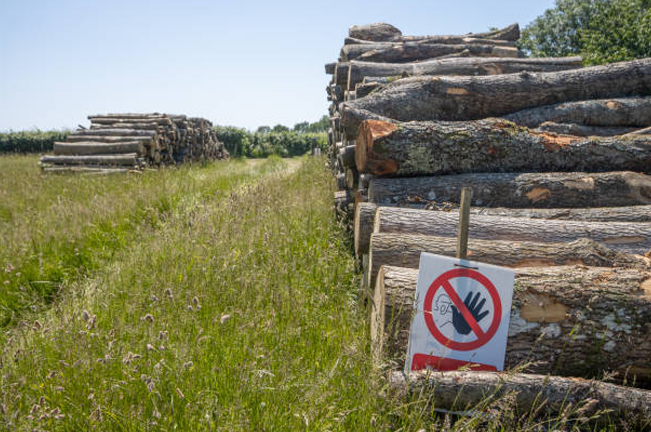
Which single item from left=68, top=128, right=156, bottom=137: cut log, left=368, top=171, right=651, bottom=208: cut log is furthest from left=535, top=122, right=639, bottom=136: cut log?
left=68, top=128, right=156, bottom=137: cut log

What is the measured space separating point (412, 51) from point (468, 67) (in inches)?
90.6

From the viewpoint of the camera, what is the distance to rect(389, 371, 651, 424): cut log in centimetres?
220

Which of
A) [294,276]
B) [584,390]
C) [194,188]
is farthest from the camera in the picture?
[194,188]

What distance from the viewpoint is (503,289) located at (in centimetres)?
248

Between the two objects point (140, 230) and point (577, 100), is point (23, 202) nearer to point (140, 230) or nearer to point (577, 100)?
point (140, 230)

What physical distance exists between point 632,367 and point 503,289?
89 centimetres

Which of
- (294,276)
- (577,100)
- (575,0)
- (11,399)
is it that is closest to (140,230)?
(294,276)

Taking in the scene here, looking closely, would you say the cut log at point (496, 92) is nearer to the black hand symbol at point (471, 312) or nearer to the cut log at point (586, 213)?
the cut log at point (586, 213)

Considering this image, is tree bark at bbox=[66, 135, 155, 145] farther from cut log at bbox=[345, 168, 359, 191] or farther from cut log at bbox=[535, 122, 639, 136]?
cut log at bbox=[535, 122, 639, 136]

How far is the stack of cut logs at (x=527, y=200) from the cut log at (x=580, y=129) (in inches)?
0.7

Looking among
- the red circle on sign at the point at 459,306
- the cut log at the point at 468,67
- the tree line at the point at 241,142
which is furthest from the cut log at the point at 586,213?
the tree line at the point at 241,142

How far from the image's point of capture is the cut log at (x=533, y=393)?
220 centimetres

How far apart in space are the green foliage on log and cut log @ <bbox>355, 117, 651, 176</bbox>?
62.3 ft

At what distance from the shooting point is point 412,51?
30.2ft
